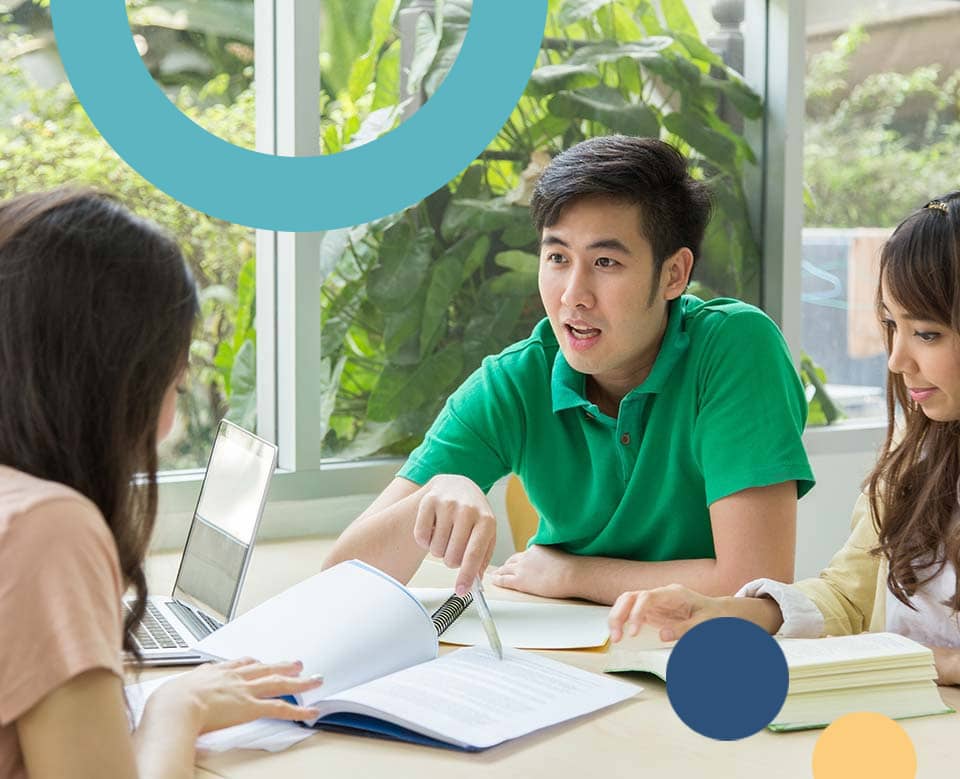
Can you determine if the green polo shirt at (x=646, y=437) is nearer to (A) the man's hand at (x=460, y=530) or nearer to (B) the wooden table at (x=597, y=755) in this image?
(A) the man's hand at (x=460, y=530)

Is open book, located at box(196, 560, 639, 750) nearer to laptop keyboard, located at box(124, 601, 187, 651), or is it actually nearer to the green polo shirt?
laptop keyboard, located at box(124, 601, 187, 651)

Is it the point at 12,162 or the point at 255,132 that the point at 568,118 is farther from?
the point at 12,162

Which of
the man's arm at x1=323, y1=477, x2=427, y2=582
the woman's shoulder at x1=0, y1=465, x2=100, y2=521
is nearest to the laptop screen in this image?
the man's arm at x1=323, y1=477, x2=427, y2=582

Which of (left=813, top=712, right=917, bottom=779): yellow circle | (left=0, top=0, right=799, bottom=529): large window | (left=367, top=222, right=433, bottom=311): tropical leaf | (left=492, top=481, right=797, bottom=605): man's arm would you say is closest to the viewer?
(left=813, top=712, right=917, bottom=779): yellow circle

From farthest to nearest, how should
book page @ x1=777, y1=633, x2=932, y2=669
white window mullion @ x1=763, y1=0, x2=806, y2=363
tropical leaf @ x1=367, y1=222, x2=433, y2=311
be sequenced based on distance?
white window mullion @ x1=763, y1=0, x2=806, y2=363, tropical leaf @ x1=367, y1=222, x2=433, y2=311, book page @ x1=777, y1=633, x2=932, y2=669

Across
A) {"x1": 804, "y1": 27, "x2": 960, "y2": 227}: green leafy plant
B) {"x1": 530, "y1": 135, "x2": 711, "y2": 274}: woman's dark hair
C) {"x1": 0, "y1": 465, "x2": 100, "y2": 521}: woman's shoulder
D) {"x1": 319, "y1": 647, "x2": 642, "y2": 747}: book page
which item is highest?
{"x1": 804, "y1": 27, "x2": 960, "y2": 227}: green leafy plant

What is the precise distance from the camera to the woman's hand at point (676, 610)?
128cm

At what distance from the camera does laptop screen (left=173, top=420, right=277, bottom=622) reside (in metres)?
1.62

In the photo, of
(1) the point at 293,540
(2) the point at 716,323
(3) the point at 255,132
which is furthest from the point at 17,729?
(3) the point at 255,132

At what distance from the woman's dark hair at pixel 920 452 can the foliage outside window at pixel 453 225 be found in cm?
126

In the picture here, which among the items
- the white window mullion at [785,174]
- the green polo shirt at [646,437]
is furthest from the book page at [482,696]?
the white window mullion at [785,174]

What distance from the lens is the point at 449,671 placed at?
1.33 meters

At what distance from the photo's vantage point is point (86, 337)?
0.94m

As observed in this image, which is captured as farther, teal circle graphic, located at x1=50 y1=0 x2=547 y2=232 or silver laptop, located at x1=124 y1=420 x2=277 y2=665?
teal circle graphic, located at x1=50 y1=0 x2=547 y2=232
